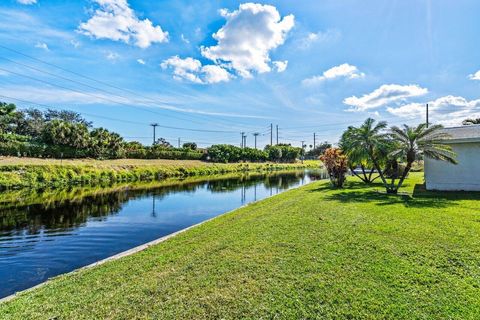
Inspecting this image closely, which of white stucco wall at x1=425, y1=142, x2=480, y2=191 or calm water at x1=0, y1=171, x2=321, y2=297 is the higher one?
white stucco wall at x1=425, y1=142, x2=480, y2=191

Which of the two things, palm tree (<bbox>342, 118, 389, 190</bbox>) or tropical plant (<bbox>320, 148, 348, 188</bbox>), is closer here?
palm tree (<bbox>342, 118, 389, 190</bbox>)

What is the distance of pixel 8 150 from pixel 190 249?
40625 millimetres

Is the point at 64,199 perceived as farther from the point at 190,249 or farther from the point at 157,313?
the point at 157,313

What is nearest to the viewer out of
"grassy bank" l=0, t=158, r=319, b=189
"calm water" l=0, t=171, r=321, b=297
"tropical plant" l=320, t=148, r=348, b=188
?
"calm water" l=0, t=171, r=321, b=297

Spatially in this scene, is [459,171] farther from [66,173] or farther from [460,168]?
[66,173]

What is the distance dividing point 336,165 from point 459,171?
24.9 ft

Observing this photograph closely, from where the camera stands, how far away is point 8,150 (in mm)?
35531

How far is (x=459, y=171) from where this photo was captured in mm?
15445

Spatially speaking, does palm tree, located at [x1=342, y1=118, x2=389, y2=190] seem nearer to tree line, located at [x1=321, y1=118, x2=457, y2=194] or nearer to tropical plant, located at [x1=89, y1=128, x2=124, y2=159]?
tree line, located at [x1=321, y1=118, x2=457, y2=194]

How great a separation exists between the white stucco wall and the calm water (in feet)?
40.1

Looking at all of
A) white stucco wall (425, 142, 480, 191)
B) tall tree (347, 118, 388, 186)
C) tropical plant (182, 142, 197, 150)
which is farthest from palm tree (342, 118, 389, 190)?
tropical plant (182, 142, 197, 150)

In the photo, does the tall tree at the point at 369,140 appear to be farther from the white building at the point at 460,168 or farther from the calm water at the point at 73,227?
the calm water at the point at 73,227

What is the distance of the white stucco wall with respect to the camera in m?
15.0

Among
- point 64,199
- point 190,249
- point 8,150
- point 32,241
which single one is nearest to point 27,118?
point 8,150
